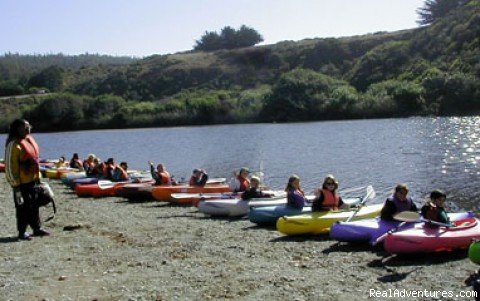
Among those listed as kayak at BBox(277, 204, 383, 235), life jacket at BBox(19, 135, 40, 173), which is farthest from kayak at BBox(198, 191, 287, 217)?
life jacket at BBox(19, 135, 40, 173)

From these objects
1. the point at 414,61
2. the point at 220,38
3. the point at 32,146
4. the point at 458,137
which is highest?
the point at 220,38

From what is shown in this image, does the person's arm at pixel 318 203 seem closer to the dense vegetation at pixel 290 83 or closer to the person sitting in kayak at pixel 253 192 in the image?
the person sitting in kayak at pixel 253 192

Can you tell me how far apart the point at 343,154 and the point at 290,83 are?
4101 cm

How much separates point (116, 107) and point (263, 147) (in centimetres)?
5232

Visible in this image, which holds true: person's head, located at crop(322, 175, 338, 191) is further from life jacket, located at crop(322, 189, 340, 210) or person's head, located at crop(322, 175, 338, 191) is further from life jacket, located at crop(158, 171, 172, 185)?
life jacket, located at crop(158, 171, 172, 185)

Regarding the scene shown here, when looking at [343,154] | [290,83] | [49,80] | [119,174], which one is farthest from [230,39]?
[119,174]

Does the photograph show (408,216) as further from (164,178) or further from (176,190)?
(164,178)

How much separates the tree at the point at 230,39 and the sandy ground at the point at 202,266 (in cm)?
11761

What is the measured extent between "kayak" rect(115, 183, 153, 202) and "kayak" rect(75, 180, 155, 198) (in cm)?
106

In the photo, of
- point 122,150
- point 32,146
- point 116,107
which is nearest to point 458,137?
point 122,150

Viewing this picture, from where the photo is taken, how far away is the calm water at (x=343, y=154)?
2434 cm

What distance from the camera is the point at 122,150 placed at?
164 ft

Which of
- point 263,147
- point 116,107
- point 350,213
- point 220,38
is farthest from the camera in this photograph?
point 220,38

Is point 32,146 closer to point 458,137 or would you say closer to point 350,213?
point 350,213
